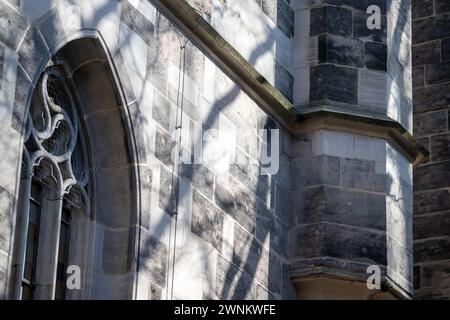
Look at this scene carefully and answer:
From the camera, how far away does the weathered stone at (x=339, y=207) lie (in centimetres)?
1383

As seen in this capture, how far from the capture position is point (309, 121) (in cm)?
1408

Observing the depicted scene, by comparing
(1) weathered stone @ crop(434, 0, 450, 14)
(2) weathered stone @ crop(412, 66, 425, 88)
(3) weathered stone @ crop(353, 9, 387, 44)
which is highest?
(1) weathered stone @ crop(434, 0, 450, 14)

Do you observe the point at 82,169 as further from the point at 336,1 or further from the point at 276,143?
the point at 336,1

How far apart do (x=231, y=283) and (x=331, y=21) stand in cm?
261

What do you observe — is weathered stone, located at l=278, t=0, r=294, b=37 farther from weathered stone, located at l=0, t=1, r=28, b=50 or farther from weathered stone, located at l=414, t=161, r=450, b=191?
weathered stone, located at l=0, t=1, r=28, b=50

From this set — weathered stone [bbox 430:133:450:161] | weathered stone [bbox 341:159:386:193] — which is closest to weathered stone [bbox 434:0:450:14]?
weathered stone [bbox 430:133:450:161]

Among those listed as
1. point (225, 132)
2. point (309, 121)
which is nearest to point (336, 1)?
point (309, 121)

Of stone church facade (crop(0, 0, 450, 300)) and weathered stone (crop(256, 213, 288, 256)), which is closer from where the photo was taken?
stone church facade (crop(0, 0, 450, 300))

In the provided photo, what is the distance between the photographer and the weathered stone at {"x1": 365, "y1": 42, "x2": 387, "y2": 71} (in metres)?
14.5

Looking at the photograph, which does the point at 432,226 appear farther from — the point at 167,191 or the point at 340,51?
the point at 167,191

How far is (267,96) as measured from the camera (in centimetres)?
1376

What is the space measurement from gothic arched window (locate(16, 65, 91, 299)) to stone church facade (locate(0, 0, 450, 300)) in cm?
1
